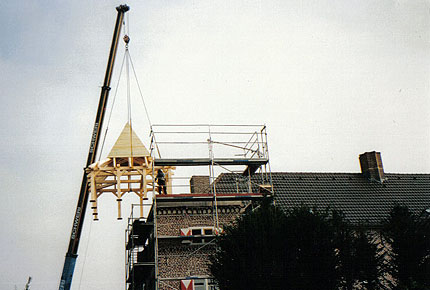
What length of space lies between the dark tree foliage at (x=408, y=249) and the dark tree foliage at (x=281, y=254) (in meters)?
3.84

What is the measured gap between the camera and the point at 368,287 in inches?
957

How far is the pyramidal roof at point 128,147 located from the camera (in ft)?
88.2

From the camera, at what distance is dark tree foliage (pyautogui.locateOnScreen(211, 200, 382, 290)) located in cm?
2150

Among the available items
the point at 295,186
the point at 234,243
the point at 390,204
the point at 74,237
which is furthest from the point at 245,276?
the point at 390,204

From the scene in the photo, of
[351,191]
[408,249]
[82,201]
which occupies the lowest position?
[408,249]

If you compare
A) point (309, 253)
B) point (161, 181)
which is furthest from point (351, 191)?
point (309, 253)

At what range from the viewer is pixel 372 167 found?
37.2 metres

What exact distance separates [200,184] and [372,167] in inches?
515

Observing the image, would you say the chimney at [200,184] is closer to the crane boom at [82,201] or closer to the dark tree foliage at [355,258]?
the crane boom at [82,201]

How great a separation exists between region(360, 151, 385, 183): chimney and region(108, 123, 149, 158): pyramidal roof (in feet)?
55.9

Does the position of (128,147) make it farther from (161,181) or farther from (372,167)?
(372,167)

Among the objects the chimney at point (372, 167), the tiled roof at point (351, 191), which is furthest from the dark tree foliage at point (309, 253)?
the chimney at point (372, 167)

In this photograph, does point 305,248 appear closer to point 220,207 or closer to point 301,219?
point 301,219

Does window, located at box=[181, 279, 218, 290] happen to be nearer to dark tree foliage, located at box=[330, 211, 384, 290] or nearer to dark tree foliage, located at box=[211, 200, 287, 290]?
dark tree foliage, located at box=[211, 200, 287, 290]
